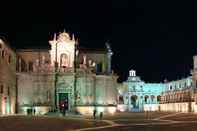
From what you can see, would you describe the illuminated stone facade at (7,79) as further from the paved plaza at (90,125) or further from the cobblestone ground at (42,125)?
the cobblestone ground at (42,125)

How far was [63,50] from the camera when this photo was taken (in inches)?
3935

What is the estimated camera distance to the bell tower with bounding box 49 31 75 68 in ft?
326

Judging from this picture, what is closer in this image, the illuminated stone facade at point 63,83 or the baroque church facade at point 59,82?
the baroque church facade at point 59,82

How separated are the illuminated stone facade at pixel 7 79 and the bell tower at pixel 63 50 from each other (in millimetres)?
8088

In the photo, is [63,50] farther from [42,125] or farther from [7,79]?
[42,125]

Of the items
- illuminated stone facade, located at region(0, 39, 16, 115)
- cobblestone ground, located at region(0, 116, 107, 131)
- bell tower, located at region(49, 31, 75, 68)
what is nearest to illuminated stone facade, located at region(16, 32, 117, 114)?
bell tower, located at region(49, 31, 75, 68)

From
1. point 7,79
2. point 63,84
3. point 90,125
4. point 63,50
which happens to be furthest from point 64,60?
point 90,125

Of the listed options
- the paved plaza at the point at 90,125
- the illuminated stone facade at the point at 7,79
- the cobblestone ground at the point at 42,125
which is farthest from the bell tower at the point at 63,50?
the cobblestone ground at the point at 42,125

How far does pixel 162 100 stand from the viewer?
192m

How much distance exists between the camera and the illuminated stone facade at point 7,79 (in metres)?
84.0

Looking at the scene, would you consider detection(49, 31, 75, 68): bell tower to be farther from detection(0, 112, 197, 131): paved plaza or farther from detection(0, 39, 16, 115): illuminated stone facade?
detection(0, 112, 197, 131): paved plaza

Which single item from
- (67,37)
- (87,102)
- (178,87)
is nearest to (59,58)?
(67,37)

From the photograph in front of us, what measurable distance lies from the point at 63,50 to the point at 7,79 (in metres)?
15.3

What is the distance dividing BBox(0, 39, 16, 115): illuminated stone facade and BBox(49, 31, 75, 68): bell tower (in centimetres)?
809
